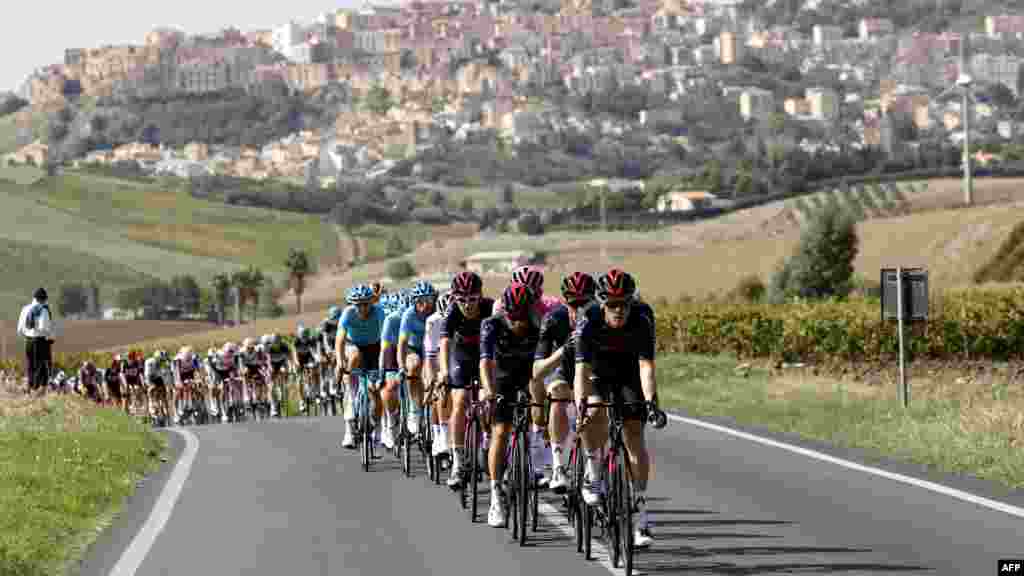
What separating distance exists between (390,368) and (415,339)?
864 mm

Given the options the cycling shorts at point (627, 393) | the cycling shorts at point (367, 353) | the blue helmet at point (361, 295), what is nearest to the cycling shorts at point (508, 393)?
the cycling shorts at point (627, 393)

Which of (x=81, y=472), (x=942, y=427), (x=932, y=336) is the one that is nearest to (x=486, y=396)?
(x=81, y=472)

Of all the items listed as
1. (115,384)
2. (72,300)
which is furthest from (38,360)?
(72,300)

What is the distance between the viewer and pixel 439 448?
1680cm

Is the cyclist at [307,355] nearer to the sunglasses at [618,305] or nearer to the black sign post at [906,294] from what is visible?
the black sign post at [906,294]

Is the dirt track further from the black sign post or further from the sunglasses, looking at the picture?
the sunglasses

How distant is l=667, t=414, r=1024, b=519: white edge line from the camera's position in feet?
45.6

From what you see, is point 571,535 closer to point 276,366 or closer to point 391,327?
point 391,327

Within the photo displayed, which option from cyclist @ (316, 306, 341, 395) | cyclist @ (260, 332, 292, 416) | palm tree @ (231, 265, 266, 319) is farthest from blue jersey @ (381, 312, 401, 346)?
palm tree @ (231, 265, 266, 319)

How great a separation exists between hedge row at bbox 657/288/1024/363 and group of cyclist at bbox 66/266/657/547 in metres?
17.8

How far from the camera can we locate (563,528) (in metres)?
13.8

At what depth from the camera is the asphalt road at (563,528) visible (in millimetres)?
11859

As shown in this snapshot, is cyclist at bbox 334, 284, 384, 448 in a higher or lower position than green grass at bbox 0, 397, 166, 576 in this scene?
higher

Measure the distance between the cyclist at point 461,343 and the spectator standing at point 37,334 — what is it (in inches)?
549
